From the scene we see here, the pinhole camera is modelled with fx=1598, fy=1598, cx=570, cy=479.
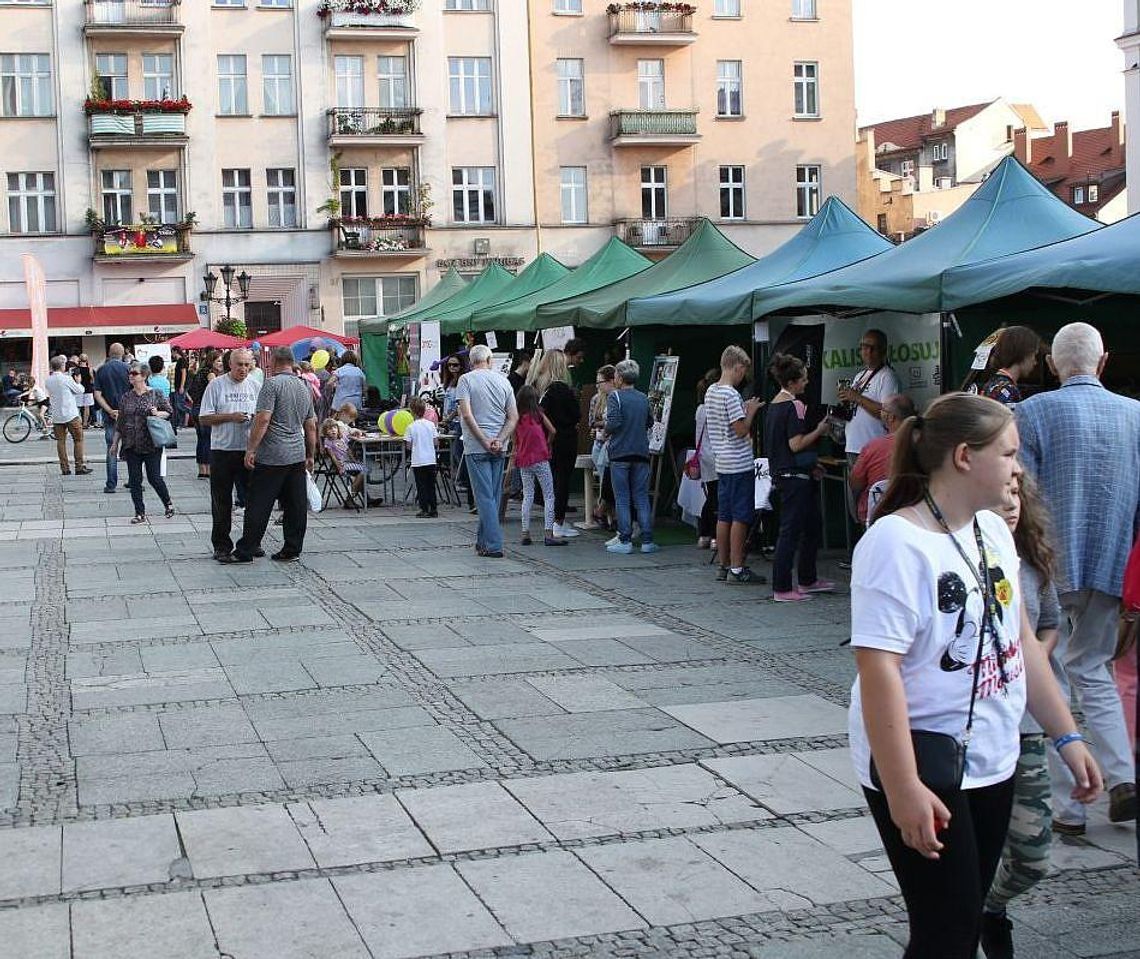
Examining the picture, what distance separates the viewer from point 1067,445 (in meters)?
5.88

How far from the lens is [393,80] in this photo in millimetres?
47688

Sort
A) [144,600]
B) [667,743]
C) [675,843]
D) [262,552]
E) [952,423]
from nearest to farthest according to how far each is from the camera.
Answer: [952,423], [675,843], [667,743], [144,600], [262,552]

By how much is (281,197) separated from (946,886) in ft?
151

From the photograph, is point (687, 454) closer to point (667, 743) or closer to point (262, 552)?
point (262, 552)

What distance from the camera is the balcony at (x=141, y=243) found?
151ft

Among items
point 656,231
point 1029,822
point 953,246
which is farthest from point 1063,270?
point 656,231

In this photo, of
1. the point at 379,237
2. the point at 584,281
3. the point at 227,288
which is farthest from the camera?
the point at 379,237

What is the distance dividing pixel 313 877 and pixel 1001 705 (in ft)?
8.75

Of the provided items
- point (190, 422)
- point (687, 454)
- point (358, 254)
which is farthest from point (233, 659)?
point (358, 254)

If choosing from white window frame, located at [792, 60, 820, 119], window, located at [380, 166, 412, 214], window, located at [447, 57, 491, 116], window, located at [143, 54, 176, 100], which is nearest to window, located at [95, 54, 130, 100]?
window, located at [143, 54, 176, 100]

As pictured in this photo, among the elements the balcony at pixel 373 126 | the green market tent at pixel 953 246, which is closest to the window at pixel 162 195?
the balcony at pixel 373 126

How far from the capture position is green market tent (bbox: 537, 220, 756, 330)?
52.6 feet

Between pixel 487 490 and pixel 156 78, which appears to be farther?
pixel 156 78

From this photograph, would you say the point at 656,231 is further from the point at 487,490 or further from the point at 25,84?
the point at 487,490
